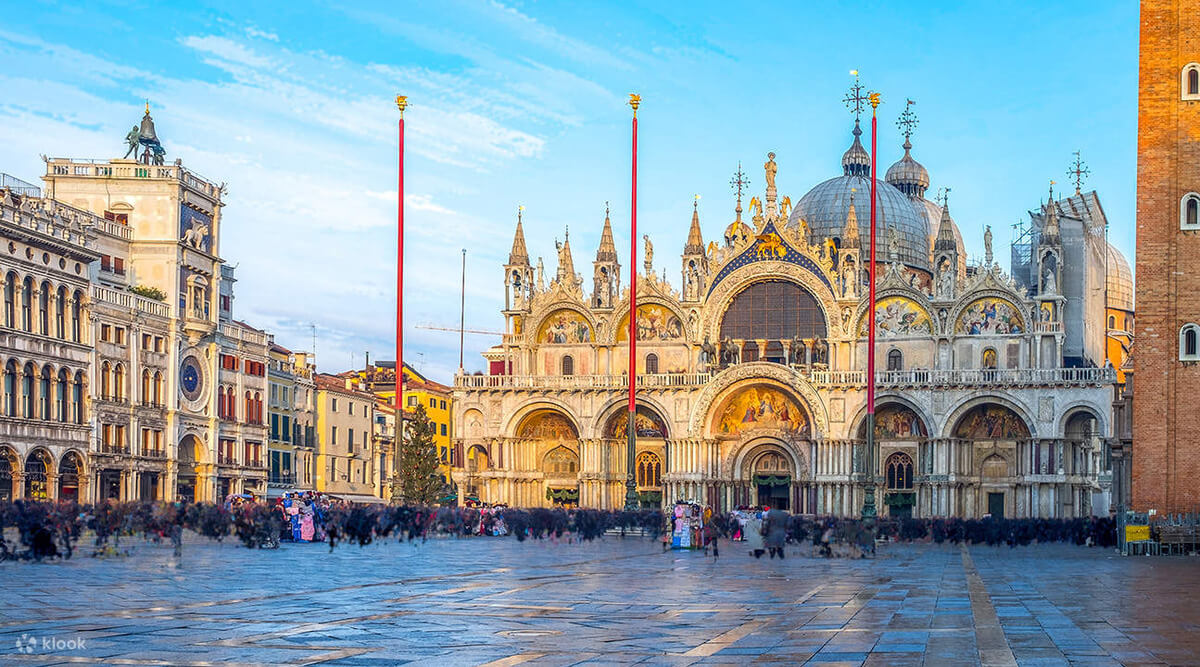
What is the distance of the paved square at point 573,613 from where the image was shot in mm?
13875

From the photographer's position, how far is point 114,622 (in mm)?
15984

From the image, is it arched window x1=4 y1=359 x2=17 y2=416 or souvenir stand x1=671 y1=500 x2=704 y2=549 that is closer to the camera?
souvenir stand x1=671 y1=500 x2=704 y2=549

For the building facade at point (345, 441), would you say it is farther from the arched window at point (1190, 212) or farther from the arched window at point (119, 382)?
the arched window at point (1190, 212)

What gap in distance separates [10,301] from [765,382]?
34.4 meters

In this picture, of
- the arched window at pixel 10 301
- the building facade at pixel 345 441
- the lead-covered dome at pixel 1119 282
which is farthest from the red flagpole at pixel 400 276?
the lead-covered dome at pixel 1119 282

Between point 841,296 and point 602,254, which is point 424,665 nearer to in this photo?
point 841,296

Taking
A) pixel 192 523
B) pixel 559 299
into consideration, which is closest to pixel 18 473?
pixel 192 523

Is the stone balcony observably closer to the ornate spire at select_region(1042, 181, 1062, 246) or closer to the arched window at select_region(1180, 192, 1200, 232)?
the ornate spire at select_region(1042, 181, 1062, 246)

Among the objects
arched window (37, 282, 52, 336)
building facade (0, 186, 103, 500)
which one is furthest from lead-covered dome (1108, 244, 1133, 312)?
arched window (37, 282, 52, 336)

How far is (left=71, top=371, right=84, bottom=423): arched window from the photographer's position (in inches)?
2397

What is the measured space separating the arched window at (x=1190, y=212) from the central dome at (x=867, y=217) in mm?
37368

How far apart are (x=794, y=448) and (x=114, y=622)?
6128 cm

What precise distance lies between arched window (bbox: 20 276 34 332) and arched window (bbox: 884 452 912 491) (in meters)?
38.9

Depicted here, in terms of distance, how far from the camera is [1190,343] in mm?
47531
